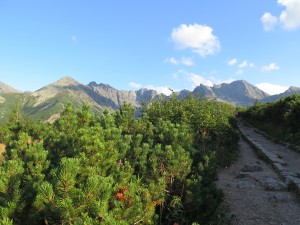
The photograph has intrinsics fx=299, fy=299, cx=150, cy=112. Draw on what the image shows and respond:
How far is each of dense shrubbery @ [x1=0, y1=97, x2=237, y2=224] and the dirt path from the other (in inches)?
51.1

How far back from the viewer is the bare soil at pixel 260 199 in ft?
28.2

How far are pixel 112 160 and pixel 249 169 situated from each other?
1022 cm

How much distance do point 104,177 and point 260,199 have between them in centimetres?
748

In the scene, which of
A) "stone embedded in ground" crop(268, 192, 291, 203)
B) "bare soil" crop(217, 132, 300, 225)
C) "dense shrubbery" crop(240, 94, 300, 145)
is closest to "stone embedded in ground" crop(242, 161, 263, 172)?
"bare soil" crop(217, 132, 300, 225)

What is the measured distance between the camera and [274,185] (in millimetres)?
11172

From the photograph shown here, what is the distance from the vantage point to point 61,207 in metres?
3.63

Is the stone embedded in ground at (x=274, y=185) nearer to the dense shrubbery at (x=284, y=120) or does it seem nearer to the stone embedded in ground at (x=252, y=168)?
the stone embedded in ground at (x=252, y=168)

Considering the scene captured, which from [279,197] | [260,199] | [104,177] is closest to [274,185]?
[279,197]

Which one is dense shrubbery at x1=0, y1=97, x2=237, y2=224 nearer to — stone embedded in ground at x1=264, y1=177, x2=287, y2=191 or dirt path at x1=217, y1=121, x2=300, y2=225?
dirt path at x1=217, y1=121, x2=300, y2=225

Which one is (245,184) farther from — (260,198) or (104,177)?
(104,177)

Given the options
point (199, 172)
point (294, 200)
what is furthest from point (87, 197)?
point (294, 200)

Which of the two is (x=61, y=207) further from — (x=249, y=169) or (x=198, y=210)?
(x=249, y=169)

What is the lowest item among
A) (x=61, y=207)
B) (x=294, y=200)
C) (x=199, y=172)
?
(x=294, y=200)

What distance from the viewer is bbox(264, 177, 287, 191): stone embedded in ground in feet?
36.1
